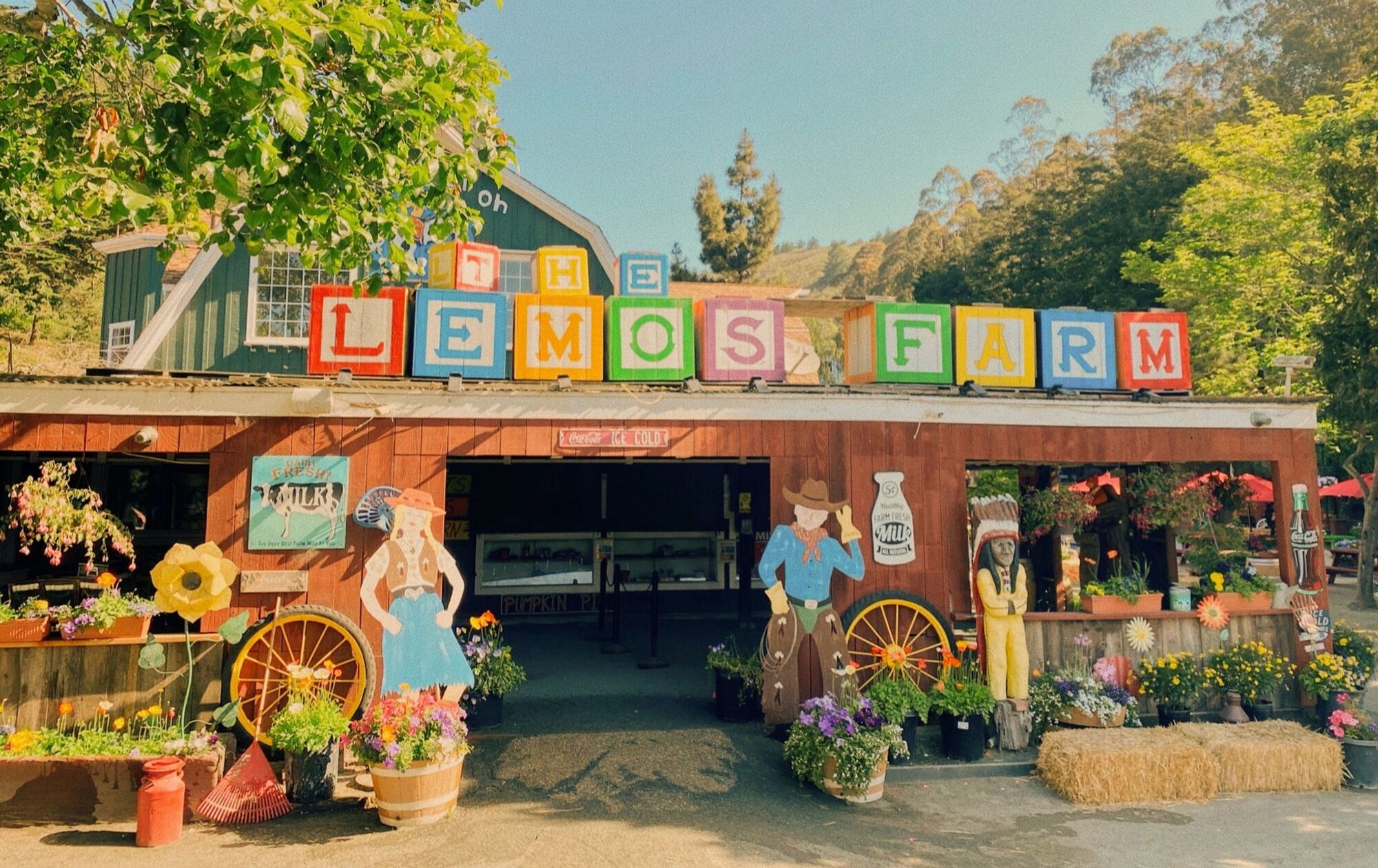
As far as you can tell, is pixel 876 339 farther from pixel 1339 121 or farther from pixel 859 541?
pixel 1339 121

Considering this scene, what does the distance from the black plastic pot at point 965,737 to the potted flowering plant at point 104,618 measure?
26.9 ft

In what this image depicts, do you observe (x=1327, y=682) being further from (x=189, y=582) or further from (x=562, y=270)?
(x=189, y=582)

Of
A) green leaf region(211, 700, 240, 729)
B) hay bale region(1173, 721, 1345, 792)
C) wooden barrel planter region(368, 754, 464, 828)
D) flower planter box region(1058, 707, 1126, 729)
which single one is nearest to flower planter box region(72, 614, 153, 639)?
green leaf region(211, 700, 240, 729)

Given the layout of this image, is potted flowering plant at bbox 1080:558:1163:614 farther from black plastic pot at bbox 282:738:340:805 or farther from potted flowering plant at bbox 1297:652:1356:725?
black plastic pot at bbox 282:738:340:805

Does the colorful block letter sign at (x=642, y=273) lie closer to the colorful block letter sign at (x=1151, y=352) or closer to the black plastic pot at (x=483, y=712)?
the colorful block letter sign at (x=1151, y=352)

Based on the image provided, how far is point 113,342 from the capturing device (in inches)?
655

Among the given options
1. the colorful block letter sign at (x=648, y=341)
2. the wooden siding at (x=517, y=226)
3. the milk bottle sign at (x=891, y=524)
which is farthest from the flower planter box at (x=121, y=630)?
the wooden siding at (x=517, y=226)

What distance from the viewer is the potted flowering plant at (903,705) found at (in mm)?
8094

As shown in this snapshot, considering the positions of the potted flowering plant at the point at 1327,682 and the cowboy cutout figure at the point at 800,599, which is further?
the potted flowering plant at the point at 1327,682

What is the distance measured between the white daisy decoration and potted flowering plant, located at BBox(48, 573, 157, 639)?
10638mm

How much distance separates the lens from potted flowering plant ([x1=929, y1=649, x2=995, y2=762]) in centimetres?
838

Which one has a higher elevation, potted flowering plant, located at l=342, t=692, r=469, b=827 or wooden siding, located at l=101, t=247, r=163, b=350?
wooden siding, located at l=101, t=247, r=163, b=350

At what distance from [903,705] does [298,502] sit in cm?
666

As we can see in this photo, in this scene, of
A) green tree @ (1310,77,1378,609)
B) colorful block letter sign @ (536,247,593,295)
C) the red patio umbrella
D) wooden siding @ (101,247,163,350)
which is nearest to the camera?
colorful block letter sign @ (536,247,593,295)
